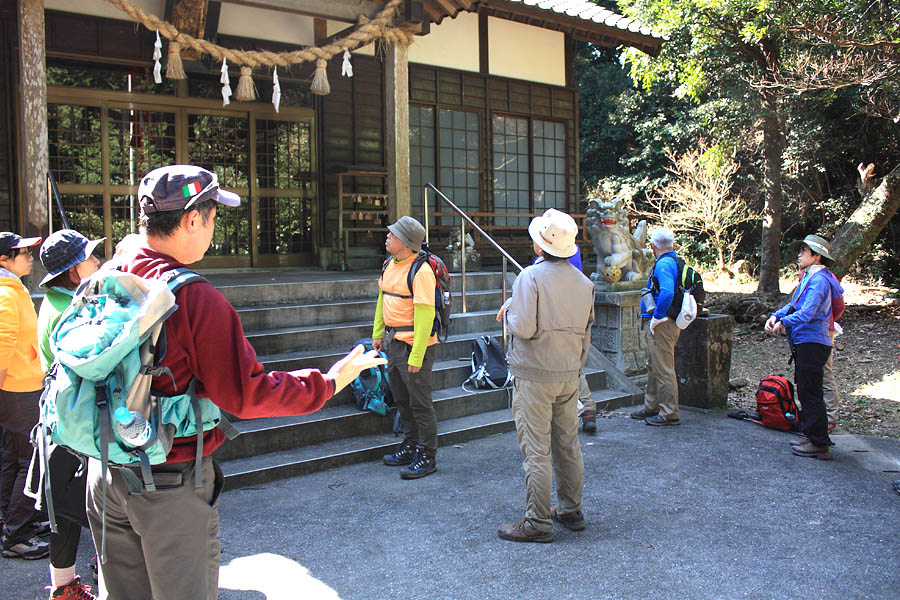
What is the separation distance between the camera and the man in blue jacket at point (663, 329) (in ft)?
22.0

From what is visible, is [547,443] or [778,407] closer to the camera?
[547,443]

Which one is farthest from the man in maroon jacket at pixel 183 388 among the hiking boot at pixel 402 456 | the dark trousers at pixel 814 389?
the dark trousers at pixel 814 389

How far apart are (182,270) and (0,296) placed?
229 cm

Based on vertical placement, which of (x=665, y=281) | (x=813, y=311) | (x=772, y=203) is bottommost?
(x=813, y=311)

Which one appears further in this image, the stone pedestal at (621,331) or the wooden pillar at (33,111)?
the stone pedestal at (621,331)

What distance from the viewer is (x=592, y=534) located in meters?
4.30

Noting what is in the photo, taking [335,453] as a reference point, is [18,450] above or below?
above

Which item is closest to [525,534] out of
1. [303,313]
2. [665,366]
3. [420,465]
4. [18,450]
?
[420,465]

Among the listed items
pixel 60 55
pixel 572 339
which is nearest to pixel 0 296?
pixel 572 339

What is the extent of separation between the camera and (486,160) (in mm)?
12336

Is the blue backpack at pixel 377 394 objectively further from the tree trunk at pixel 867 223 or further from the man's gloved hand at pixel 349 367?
the tree trunk at pixel 867 223

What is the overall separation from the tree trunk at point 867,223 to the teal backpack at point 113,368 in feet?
43.5

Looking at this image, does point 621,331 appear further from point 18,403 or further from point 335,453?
point 18,403

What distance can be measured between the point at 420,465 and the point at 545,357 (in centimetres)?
162
